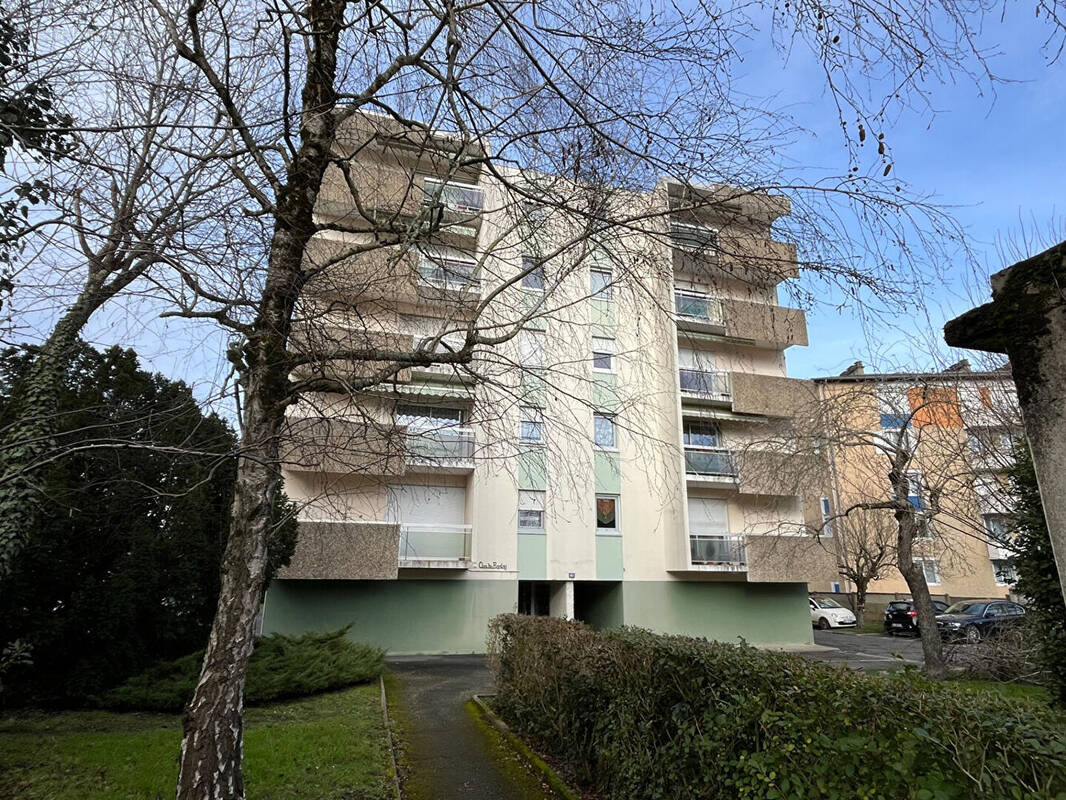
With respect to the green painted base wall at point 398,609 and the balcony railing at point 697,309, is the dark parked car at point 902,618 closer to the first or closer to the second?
the green painted base wall at point 398,609

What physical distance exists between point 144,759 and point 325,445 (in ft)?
14.2

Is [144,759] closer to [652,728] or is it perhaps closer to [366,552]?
[652,728]

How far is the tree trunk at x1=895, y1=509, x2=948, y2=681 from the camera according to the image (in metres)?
11.6

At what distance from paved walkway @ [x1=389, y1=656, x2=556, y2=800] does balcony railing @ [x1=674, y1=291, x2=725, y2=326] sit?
4.53 metres

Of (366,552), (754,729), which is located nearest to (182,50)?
(754,729)

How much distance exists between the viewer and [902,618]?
24.0 metres

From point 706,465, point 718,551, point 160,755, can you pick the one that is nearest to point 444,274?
point 160,755

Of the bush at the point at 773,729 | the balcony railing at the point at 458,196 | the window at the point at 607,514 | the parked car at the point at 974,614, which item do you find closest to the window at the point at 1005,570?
the parked car at the point at 974,614

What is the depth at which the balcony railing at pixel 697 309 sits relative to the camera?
422cm

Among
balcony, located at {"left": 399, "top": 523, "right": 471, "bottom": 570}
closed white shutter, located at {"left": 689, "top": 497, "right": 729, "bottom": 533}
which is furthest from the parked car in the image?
balcony, located at {"left": 399, "top": 523, "right": 471, "bottom": 570}

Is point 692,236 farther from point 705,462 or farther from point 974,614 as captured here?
point 974,614

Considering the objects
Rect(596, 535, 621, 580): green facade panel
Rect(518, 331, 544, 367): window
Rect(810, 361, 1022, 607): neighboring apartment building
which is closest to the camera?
Rect(518, 331, 544, 367): window

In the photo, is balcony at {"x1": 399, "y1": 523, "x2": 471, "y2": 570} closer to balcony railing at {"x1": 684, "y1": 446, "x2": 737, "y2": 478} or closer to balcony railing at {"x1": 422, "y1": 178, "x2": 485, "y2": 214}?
balcony railing at {"x1": 684, "y1": 446, "x2": 737, "y2": 478}

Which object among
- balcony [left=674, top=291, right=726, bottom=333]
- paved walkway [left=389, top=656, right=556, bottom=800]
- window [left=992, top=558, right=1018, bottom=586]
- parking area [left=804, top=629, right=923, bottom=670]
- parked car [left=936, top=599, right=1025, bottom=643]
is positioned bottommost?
parking area [left=804, top=629, right=923, bottom=670]
